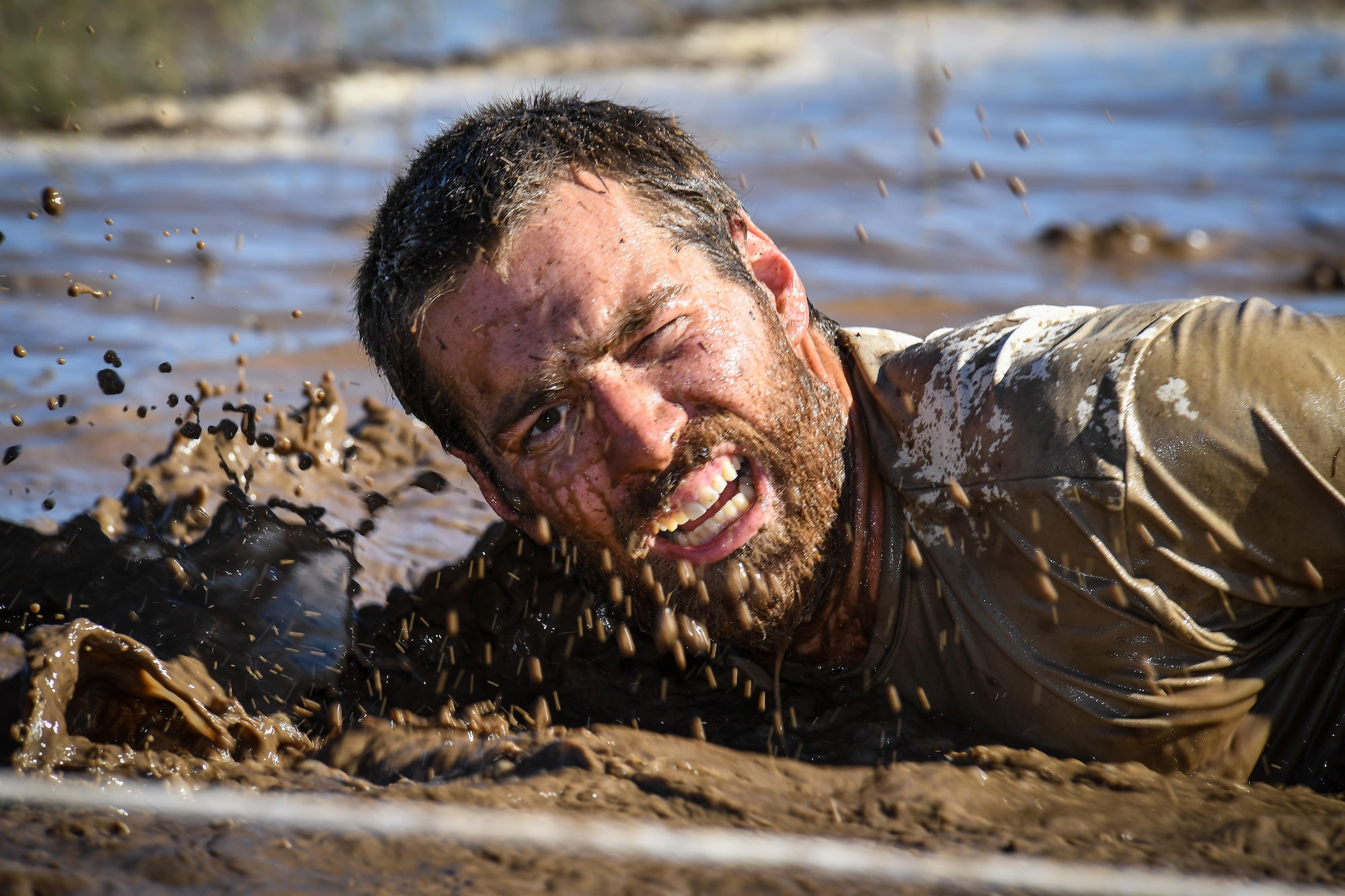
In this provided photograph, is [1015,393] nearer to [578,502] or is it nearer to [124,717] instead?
[578,502]

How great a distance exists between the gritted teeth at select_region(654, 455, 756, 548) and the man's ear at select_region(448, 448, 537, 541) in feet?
1.33

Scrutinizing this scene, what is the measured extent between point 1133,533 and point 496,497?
1.44 meters

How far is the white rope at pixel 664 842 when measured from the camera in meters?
1.93

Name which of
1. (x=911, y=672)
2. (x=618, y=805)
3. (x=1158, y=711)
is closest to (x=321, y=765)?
(x=618, y=805)

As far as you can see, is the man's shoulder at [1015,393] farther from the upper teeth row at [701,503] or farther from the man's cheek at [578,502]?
the man's cheek at [578,502]

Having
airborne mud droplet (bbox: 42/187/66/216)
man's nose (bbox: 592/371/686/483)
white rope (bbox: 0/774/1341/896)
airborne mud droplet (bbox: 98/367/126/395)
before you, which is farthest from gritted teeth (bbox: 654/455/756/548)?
airborne mud droplet (bbox: 42/187/66/216)

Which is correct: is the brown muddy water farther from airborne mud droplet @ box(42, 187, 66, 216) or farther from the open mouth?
the open mouth

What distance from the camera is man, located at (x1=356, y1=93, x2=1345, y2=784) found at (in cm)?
244

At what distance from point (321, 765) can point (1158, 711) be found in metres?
1.61

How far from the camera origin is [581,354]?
107 inches

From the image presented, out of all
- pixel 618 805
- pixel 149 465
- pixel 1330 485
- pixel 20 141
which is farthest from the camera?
pixel 20 141

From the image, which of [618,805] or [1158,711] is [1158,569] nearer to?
Answer: [1158,711]

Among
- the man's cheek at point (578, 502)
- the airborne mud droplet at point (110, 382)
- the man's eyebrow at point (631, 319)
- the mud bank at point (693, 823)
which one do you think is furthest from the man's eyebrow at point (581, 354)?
the airborne mud droplet at point (110, 382)

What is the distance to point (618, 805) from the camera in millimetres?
2217
